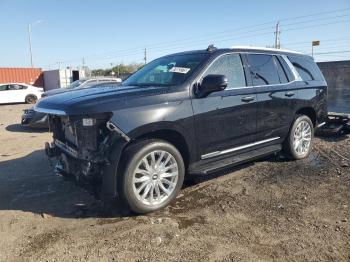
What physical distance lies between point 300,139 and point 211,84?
280cm

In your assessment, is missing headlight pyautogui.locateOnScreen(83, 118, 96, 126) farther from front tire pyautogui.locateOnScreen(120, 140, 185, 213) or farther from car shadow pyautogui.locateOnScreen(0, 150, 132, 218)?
car shadow pyautogui.locateOnScreen(0, 150, 132, 218)

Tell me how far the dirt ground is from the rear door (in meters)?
0.70

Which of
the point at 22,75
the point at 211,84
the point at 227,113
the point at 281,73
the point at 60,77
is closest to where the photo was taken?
the point at 211,84

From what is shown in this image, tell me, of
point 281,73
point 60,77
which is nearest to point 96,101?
point 281,73

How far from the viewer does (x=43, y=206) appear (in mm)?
4625

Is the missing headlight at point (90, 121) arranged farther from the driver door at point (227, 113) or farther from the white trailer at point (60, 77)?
the white trailer at point (60, 77)

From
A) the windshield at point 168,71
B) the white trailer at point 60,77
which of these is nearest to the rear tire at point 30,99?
the white trailer at point 60,77

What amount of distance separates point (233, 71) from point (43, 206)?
3.07m

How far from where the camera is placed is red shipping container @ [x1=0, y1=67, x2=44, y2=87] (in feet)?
105

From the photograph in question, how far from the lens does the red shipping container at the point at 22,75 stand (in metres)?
32.1

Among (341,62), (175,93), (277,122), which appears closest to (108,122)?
(175,93)

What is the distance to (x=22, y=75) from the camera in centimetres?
3300

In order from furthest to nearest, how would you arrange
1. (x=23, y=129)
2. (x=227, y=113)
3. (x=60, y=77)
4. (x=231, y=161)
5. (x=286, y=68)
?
(x=60, y=77), (x=23, y=129), (x=286, y=68), (x=231, y=161), (x=227, y=113)

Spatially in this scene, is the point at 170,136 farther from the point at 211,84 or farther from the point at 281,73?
the point at 281,73
